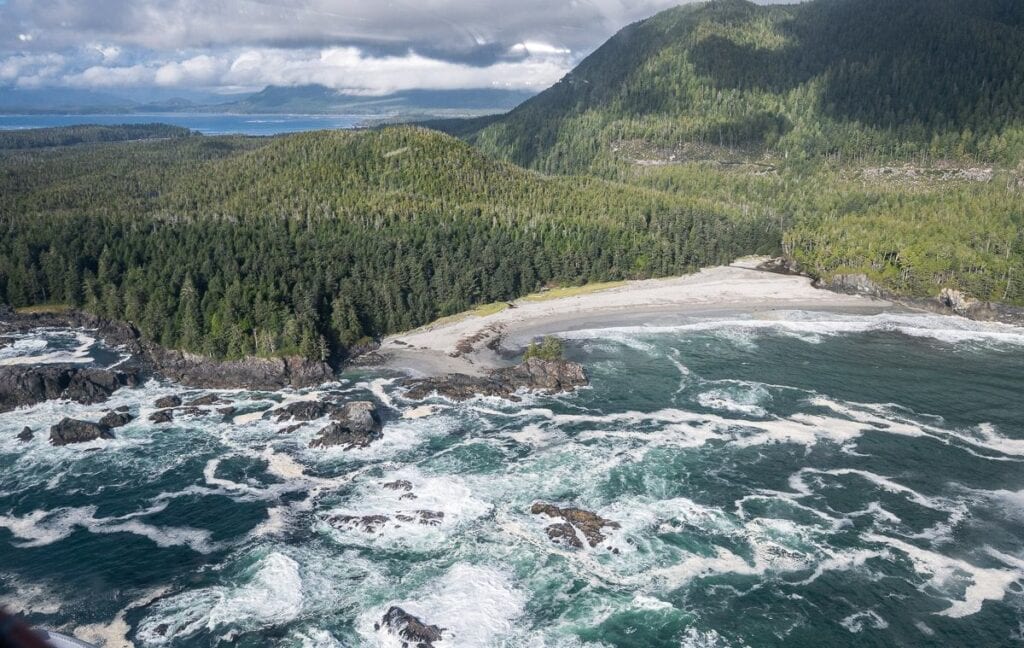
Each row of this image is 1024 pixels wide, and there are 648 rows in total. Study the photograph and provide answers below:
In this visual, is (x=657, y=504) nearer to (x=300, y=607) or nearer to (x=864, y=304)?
(x=300, y=607)

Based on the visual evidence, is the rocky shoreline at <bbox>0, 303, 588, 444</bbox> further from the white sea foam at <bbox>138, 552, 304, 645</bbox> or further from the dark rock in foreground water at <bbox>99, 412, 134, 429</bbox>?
the white sea foam at <bbox>138, 552, 304, 645</bbox>

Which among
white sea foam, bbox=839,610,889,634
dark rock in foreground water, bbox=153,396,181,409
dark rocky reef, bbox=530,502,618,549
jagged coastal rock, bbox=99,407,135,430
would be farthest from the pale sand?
white sea foam, bbox=839,610,889,634

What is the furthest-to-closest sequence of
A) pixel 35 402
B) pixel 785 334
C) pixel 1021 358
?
1. pixel 785 334
2. pixel 1021 358
3. pixel 35 402

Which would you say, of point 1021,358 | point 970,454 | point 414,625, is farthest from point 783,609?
point 1021,358

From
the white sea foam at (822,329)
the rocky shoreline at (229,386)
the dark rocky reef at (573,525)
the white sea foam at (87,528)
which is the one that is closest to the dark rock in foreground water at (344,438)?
the rocky shoreline at (229,386)

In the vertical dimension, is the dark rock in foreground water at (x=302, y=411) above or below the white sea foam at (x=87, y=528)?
above

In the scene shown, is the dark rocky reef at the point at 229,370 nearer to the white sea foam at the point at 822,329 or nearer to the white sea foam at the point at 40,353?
the white sea foam at the point at 40,353
